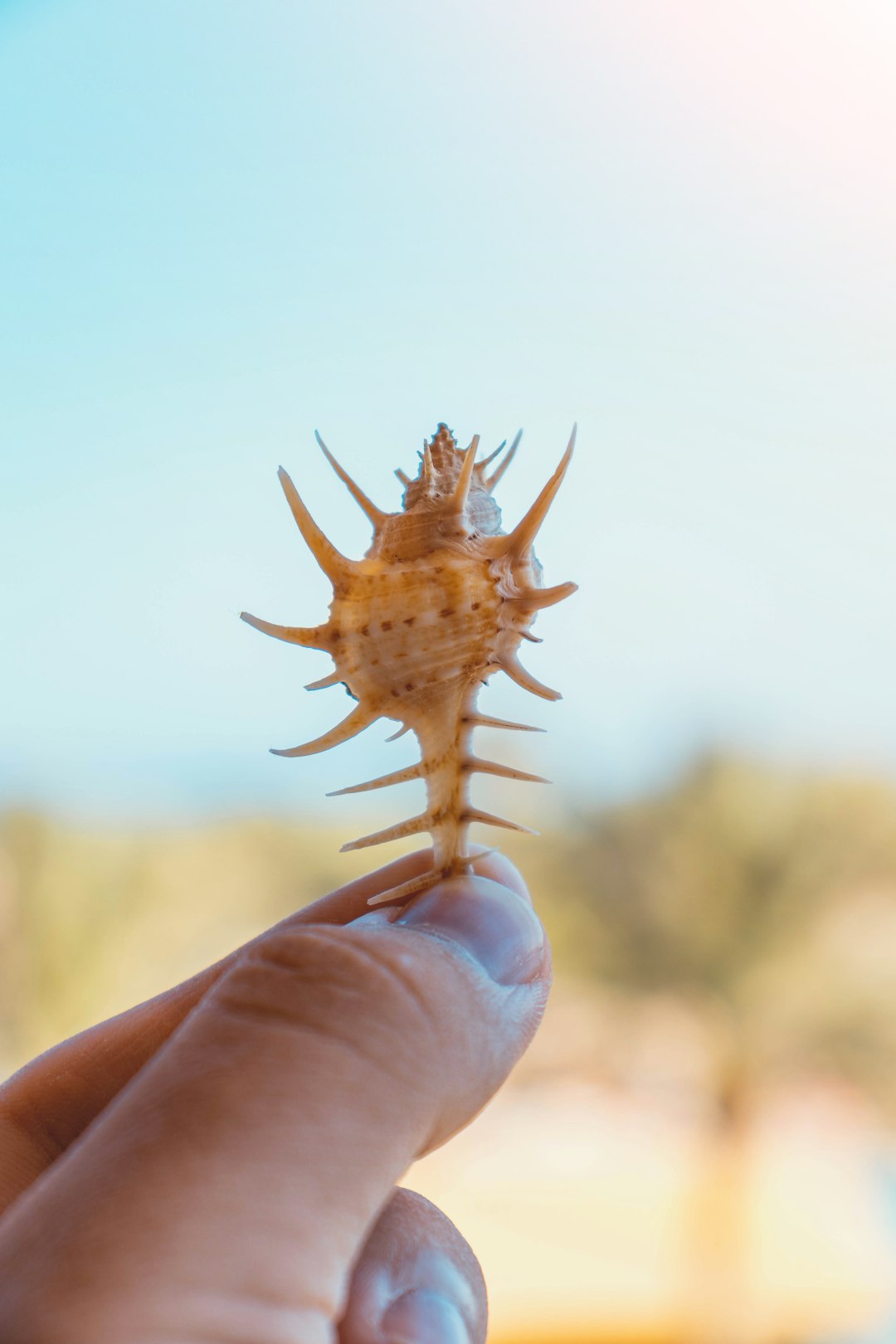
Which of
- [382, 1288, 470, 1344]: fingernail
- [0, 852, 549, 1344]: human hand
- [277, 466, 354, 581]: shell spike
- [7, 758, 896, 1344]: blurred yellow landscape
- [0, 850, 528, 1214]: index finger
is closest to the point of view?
[0, 852, 549, 1344]: human hand

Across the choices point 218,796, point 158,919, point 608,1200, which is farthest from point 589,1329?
point 218,796

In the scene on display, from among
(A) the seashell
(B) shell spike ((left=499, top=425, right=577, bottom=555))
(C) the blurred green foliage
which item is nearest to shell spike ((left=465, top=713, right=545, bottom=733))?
(A) the seashell

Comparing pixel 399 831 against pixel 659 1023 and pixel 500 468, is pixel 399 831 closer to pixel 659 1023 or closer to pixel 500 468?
pixel 500 468

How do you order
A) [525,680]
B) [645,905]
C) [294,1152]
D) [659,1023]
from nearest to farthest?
[294,1152], [525,680], [645,905], [659,1023]

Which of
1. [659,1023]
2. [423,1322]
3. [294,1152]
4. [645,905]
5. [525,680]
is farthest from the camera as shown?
[659,1023]

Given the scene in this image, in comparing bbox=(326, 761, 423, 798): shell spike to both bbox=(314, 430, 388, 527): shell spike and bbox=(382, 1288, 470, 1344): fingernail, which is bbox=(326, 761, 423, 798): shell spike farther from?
bbox=(382, 1288, 470, 1344): fingernail

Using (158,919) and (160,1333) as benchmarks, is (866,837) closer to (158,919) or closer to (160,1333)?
(158,919)

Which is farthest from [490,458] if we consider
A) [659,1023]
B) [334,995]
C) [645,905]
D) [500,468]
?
[659,1023]
